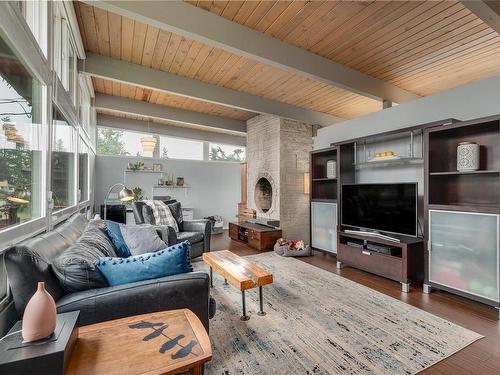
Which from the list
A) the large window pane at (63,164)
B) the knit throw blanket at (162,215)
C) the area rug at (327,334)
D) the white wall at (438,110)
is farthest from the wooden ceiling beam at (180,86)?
the area rug at (327,334)

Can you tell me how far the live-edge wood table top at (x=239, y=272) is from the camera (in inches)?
87.5

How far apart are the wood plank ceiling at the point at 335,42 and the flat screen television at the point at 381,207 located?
1700mm

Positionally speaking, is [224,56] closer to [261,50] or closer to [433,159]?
Result: [261,50]

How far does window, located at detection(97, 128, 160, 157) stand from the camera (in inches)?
260

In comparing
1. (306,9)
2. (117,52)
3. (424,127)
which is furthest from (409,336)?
(117,52)

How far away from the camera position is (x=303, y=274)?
354 centimetres

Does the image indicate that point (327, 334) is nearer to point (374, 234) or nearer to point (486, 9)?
point (374, 234)

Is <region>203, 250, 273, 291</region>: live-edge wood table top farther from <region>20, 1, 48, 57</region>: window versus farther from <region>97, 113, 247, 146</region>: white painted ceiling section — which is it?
<region>97, 113, 247, 146</region>: white painted ceiling section

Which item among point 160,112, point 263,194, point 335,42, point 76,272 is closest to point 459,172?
point 335,42

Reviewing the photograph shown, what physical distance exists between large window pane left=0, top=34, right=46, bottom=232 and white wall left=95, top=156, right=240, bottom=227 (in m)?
4.99

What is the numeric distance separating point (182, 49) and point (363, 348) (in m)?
3.73

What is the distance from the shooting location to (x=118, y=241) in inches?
93.5

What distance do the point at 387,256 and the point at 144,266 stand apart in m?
2.96

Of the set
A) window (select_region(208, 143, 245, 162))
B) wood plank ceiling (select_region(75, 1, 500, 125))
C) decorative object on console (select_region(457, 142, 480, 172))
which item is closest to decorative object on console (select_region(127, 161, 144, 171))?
window (select_region(208, 143, 245, 162))
